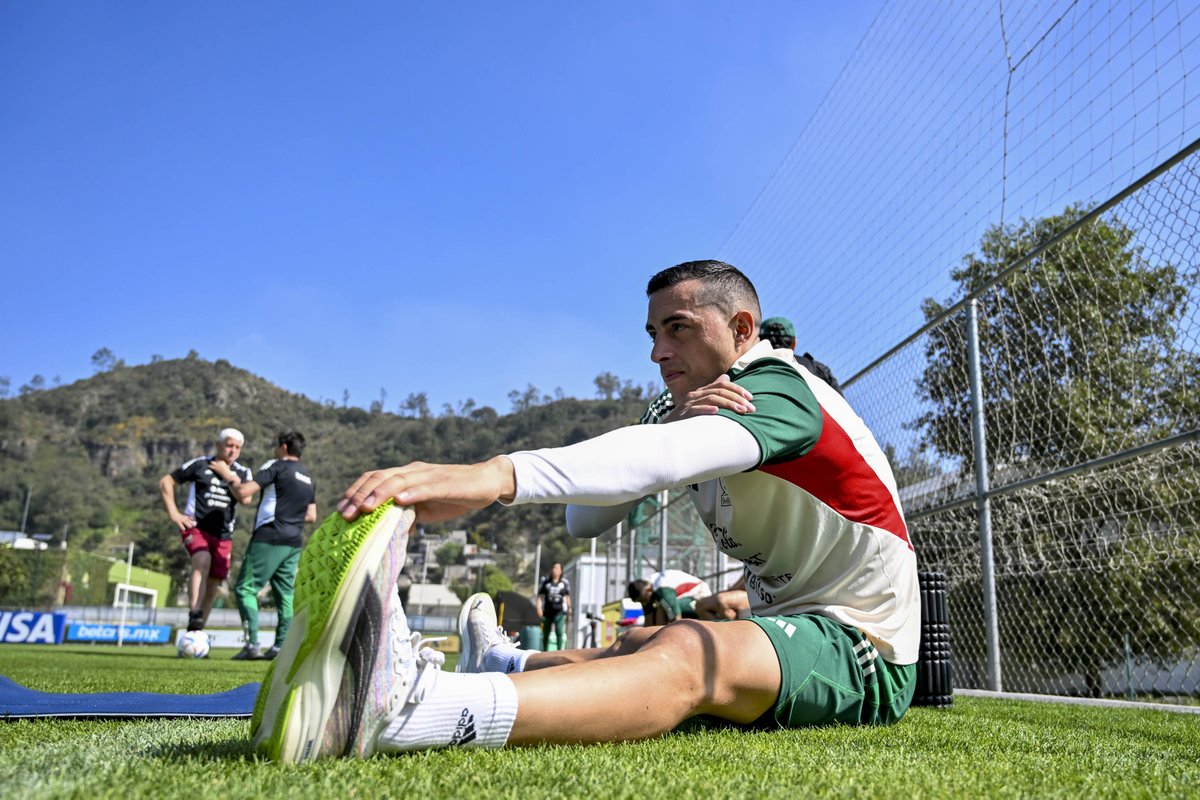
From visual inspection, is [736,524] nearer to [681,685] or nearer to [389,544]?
[681,685]

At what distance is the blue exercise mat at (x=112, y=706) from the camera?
2.26 meters

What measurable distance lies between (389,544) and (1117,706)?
3.96m

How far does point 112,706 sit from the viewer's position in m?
2.47

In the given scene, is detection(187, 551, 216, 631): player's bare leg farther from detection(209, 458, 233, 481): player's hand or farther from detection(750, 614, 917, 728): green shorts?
detection(750, 614, 917, 728): green shorts

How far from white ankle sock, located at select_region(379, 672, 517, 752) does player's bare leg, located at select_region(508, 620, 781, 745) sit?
0.10 ft

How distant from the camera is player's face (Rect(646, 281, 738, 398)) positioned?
92.5 inches

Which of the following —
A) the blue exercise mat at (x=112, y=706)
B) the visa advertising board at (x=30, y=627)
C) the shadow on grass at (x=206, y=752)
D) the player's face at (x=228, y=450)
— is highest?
the player's face at (x=228, y=450)

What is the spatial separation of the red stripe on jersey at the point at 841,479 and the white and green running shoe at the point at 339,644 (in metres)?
1.00

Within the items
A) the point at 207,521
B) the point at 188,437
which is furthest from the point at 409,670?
the point at 188,437

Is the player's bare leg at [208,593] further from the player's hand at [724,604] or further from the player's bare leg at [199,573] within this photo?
the player's hand at [724,604]

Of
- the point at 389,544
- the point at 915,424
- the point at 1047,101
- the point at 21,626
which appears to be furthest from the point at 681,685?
the point at 21,626

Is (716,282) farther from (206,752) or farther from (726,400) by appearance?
(206,752)

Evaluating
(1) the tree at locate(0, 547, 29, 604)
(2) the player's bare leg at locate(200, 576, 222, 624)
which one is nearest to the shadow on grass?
(2) the player's bare leg at locate(200, 576, 222, 624)

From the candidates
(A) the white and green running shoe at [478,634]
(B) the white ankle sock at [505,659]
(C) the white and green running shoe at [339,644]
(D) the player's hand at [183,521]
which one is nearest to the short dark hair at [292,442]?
(D) the player's hand at [183,521]
